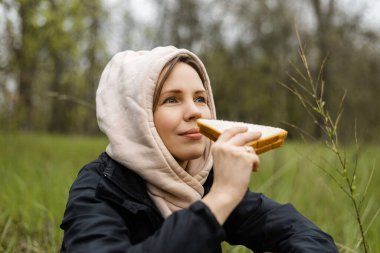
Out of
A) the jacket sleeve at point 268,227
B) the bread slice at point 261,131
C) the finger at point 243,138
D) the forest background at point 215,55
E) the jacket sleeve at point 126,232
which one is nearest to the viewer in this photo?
the jacket sleeve at point 126,232

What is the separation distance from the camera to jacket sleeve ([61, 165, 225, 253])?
1.23m

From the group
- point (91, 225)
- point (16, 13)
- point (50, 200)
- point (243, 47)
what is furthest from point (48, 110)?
point (91, 225)

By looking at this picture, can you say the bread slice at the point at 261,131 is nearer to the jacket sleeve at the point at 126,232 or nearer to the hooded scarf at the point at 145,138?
the hooded scarf at the point at 145,138

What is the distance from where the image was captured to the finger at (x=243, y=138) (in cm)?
138

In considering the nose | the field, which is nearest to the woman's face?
the nose

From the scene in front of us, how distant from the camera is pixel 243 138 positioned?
1.39 metres

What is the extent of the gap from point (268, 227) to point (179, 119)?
53 centimetres

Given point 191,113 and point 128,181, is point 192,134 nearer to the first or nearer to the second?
point 191,113

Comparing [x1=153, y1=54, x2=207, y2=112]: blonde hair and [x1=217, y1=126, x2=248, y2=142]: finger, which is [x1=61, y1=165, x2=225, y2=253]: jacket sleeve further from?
[x1=153, y1=54, x2=207, y2=112]: blonde hair

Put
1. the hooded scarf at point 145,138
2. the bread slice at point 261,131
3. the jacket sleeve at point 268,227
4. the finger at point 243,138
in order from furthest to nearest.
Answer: the jacket sleeve at point 268,227 < the hooded scarf at point 145,138 < the bread slice at point 261,131 < the finger at point 243,138

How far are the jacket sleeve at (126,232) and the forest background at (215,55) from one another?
1.09m

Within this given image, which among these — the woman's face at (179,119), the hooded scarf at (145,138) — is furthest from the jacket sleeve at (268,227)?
the woman's face at (179,119)

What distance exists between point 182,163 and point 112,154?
0.27 metres

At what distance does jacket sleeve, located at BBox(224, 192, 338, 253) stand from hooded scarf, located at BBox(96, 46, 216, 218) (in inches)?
8.2
